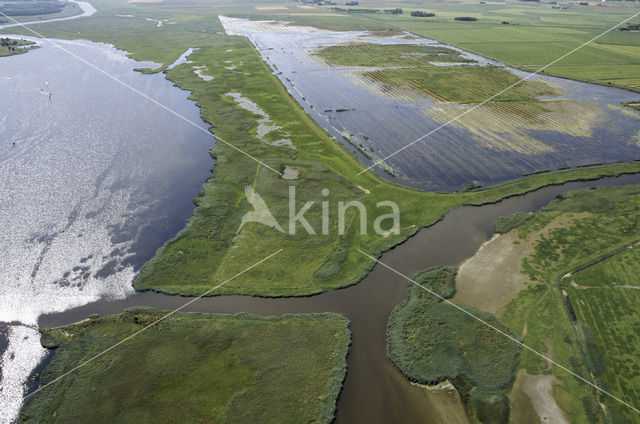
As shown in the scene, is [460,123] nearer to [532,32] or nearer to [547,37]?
[547,37]

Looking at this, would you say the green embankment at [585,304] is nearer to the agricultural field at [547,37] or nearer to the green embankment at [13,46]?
the agricultural field at [547,37]

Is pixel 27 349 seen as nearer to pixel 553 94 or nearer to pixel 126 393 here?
pixel 126 393

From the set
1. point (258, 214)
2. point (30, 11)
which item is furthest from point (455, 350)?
point (30, 11)

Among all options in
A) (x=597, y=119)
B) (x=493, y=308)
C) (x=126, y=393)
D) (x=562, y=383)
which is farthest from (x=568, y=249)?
(x=597, y=119)

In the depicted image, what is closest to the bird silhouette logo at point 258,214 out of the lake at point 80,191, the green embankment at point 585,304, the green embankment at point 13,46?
the lake at point 80,191

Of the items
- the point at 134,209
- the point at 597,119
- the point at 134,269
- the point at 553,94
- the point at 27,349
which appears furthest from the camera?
the point at 553,94

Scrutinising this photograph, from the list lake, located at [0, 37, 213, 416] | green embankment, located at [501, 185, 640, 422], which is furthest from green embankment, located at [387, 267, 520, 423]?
lake, located at [0, 37, 213, 416]
